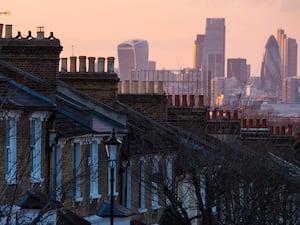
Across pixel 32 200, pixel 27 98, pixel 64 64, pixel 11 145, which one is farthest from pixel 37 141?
pixel 64 64

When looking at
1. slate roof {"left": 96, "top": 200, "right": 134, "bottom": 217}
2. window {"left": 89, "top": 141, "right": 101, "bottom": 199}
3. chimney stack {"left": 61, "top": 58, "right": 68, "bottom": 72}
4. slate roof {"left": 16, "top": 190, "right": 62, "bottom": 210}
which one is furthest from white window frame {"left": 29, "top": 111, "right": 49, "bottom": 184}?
chimney stack {"left": 61, "top": 58, "right": 68, "bottom": 72}

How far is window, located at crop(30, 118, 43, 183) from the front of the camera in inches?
1143

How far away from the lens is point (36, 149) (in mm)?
29469

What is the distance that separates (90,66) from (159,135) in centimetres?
277

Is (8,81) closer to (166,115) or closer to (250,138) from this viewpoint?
(166,115)

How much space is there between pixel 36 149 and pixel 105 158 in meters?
5.87

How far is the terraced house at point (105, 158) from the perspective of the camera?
28328mm

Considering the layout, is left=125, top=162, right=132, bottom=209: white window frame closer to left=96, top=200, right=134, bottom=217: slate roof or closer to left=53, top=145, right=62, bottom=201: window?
left=96, top=200, right=134, bottom=217: slate roof

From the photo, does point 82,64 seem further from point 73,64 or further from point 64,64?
point 64,64

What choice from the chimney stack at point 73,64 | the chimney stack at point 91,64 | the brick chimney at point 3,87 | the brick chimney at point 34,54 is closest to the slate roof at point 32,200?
the brick chimney at point 3,87

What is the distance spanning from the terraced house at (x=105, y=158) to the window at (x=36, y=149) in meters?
0.02

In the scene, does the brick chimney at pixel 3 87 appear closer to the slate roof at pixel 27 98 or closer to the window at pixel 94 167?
the slate roof at pixel 27 98

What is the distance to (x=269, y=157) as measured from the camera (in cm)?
4544

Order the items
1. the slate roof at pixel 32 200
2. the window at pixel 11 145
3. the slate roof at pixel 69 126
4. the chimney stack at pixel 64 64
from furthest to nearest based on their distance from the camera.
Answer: the chimney stack at pixel 64 64, the slate roof at pixel 69 126, the window at pixel 11 145, the slate roof at pixel 32 200
